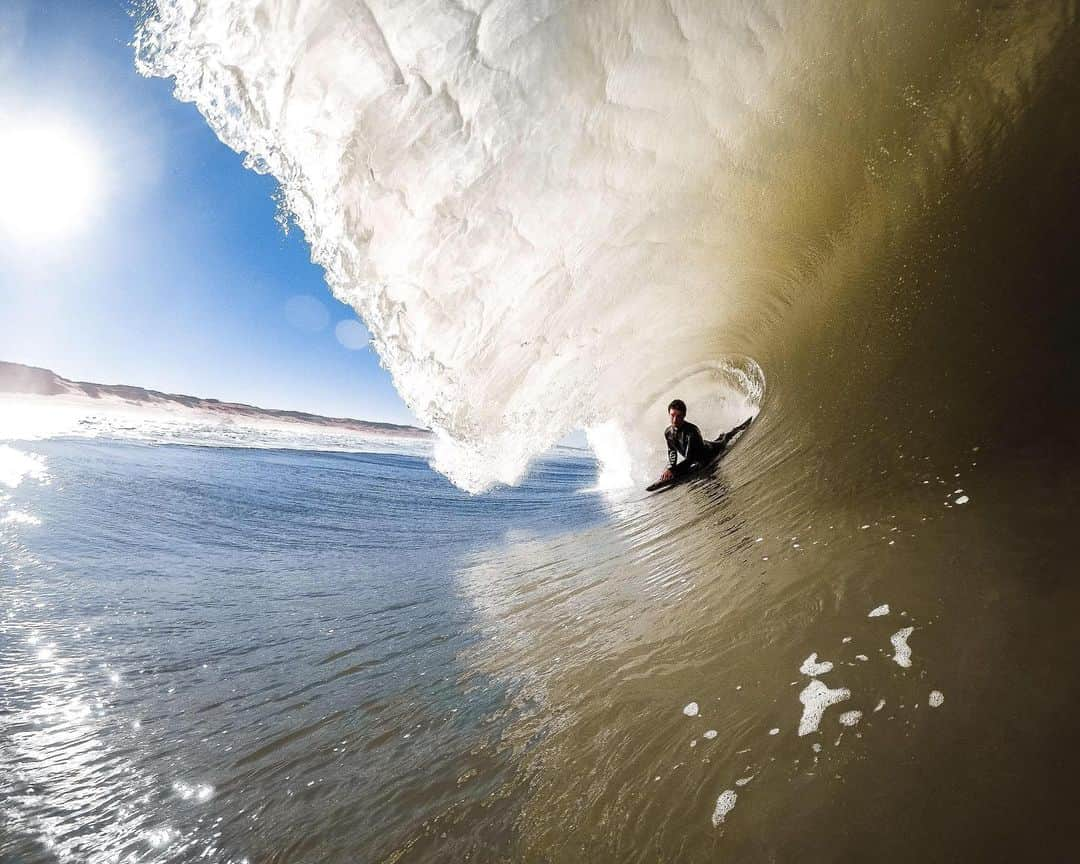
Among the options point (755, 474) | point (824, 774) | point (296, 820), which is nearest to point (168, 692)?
point (296, 820)

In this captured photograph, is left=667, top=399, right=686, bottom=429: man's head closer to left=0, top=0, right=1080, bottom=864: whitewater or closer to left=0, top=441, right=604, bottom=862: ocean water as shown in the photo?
left=0, top=0, right=1080, bottom=864: whitewater

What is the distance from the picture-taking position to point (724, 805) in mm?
1266

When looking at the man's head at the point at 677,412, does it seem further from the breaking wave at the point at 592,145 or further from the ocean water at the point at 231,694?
the ocean water at the point at 231,694

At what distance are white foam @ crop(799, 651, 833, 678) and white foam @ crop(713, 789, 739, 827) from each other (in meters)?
0.52

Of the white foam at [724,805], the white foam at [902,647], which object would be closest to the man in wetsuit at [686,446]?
the white foam at [902,647]

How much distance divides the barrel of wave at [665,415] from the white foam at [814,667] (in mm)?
6399

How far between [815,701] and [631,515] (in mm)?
4613

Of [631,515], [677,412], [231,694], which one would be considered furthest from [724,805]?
[677,412]

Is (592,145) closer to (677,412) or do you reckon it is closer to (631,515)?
(677,412)

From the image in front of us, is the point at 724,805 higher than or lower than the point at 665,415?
lower

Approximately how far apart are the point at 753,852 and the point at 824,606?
1098 millimetres

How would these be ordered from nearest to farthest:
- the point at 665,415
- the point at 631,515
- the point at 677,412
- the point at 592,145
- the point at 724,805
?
1. the point at 724,805
2. the point at 592,145
3. the point at 631,515
4. the point at 677,412
5. the point at 665,415

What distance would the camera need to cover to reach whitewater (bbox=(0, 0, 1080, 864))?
4.58 ft

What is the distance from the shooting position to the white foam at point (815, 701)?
1.41m
